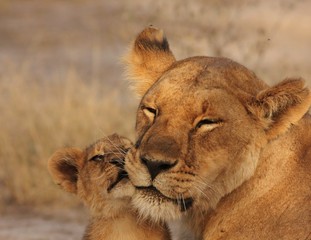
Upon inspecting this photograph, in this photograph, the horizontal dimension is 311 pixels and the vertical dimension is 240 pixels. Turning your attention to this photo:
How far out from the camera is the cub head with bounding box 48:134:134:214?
558 cm

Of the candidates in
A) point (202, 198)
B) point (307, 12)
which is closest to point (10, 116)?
point (202, 198)

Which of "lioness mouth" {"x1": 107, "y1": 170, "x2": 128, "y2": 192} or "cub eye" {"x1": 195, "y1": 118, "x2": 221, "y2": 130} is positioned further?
"lioness mouth" {"x1": 107, "y1": 170, "x2": 128, "y2": 192}

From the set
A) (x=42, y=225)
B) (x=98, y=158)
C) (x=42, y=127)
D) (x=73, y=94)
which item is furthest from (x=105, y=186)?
(x=73, y=94)

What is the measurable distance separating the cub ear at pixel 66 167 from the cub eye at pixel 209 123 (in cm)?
137

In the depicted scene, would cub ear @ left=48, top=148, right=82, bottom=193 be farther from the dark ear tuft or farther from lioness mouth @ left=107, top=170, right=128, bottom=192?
the dark ear tuft

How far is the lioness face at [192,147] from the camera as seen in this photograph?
4898mm

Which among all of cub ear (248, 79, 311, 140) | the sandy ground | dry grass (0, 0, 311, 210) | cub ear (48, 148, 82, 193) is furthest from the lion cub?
dry grass (0, 0, 311, 210)

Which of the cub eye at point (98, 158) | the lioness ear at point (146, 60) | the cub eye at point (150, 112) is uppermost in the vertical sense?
the lioness ear at point (146, 60)

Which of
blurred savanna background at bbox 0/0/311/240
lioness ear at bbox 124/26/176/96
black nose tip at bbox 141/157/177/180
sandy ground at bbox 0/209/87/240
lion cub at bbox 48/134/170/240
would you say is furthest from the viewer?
blurred savanna background at bbox 0/0/311/240

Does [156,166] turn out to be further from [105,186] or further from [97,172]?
[97,172]

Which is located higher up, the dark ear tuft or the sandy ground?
the dark ear tuft

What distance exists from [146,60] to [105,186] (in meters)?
0.74

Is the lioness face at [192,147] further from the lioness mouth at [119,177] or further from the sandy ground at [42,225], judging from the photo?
the sandy ground at [42,225]

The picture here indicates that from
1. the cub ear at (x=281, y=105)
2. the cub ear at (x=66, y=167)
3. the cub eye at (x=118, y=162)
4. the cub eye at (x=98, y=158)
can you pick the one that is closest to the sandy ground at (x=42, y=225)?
the cub ear at (x=66, y=167)
